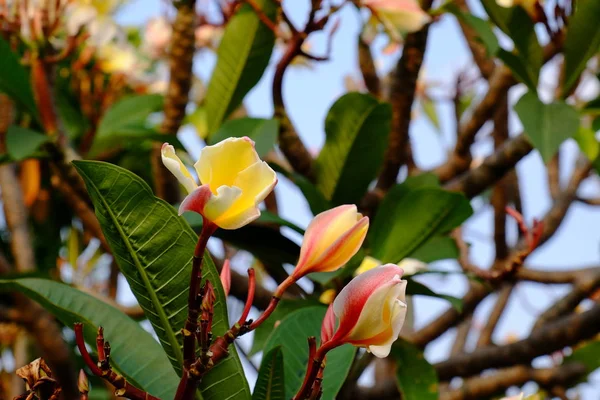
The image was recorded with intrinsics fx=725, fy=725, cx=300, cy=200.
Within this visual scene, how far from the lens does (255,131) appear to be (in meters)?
1.02

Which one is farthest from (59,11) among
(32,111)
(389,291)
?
(389,291)

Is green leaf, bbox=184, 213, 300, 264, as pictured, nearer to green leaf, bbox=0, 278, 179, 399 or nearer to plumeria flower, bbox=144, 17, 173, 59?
green leaf, bbox=0, 278, 179, 399

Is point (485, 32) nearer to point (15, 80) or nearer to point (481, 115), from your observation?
point (481, 115)

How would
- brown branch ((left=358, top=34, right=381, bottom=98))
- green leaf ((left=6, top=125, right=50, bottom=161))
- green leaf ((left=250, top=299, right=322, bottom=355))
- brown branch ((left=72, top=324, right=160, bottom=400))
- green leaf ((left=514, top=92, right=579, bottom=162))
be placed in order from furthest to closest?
brown branch ((left=358, top=34, right=381, bottom=98)) < green leaf ((left=6, top=125, right=50, bottom=161)) < green leaf ((left=514, top=92, right=579, bottom=162)) < green leaf ((left=250, top=299, right=322, bottom=355)) < brown branch ((left=72, top=324, right=160, bottom=400))

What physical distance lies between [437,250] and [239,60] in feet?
1.38

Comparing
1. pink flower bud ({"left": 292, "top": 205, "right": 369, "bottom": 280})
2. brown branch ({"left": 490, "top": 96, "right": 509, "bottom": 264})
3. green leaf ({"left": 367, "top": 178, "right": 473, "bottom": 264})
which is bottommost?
brown branch ({"left": 490, "top": 96, "right": 509, "bottom": 264})

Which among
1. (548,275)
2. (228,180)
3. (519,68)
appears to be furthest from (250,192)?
(548,275)

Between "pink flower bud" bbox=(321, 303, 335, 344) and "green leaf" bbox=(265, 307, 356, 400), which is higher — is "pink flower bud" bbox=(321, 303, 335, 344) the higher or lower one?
the higher one

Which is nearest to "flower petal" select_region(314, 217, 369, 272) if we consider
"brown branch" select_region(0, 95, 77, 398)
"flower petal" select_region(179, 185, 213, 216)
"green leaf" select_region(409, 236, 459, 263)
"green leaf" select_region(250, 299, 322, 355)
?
"flower petal" select_region(179, 185, 213, 216)

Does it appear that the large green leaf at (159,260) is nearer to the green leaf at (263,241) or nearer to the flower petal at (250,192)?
the flower petal at (250,192)

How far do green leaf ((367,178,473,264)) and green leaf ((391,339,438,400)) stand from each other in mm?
134

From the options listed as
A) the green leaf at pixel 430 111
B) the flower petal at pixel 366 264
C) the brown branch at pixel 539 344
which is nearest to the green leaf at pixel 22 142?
the flower petal at pixel 366 264

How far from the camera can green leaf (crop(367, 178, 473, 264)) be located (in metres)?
0.91

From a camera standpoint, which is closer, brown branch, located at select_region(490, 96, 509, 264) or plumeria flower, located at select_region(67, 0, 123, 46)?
plumeria flower, located at select_region(67, 0, 123, 46)
